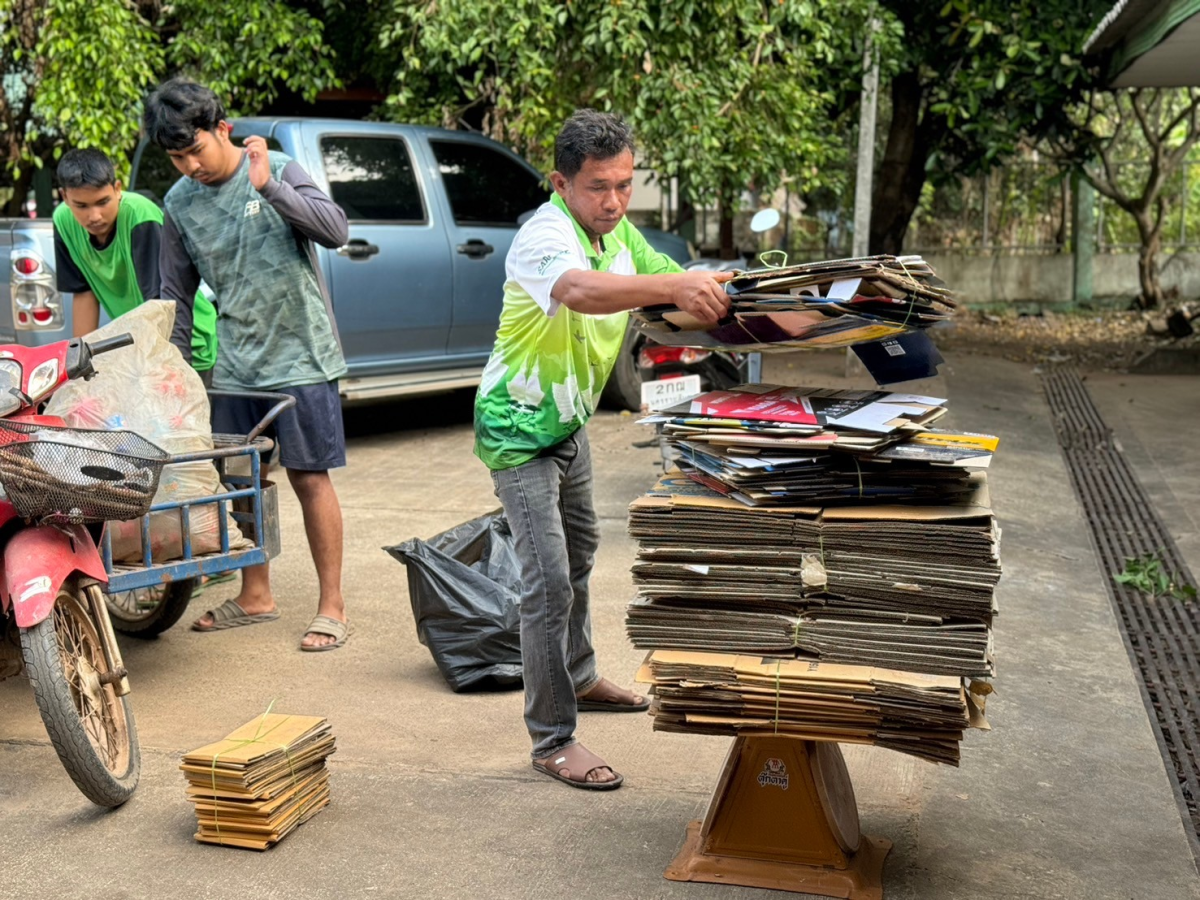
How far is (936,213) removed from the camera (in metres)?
20.1

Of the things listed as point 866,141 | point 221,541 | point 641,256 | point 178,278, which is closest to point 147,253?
point 178,278

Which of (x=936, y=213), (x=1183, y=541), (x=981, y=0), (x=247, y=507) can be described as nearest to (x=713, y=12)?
(x=981, y=0)

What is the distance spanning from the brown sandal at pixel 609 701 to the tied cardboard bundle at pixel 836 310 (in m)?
1.52

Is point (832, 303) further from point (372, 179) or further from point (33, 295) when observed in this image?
point (372, 179)

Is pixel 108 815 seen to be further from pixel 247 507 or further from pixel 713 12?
pixel 713 12

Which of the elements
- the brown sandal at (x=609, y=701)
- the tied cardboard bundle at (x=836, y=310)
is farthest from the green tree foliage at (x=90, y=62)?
the tied cardboard bundle at (x=836, y=310)

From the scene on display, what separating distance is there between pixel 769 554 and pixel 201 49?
8.46 metres

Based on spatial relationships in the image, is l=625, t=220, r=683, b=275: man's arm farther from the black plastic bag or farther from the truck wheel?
the truck wheel

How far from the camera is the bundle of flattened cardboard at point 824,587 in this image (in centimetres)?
302

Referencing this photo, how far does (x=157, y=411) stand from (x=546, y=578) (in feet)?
5.15

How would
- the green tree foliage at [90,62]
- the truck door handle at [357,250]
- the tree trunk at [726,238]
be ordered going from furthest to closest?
the tree trunk at [726,238] → the green tree foliage at [90,62] → the truck door handle at [357,250]

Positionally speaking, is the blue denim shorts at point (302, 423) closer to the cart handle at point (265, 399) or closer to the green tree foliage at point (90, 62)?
the cart handle at point (265, 399)

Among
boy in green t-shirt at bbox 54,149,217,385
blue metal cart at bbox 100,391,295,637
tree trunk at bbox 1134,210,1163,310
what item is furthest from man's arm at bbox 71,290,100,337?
tree trunk at bbox 1134,210,1163,310

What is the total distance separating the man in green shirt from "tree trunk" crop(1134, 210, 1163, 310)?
50.1 feet
